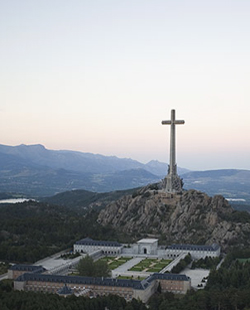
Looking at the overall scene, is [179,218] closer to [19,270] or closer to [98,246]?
[98,246]

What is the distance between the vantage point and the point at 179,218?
98.4 metres

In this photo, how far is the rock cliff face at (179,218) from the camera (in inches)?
3652

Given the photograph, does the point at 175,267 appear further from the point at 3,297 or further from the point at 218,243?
the point at 3,297

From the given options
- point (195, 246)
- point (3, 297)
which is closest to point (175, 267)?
point (195, 246)

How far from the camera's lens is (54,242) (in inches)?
3691

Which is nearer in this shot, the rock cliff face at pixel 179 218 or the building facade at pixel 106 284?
the building facade at pixel 106 284

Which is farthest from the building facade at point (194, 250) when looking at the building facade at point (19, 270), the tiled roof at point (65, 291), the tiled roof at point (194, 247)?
the tiled roof at point (65, 291)

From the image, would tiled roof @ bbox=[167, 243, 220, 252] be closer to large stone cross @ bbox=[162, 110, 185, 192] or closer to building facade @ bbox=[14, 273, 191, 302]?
building facade @ bbox=[14, 273, 191, 302]

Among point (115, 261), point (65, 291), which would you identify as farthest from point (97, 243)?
point (65, 291)

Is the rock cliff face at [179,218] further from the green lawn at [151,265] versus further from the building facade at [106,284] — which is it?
the building facade at [106,284]

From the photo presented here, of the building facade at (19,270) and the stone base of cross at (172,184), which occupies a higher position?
the stone base of cross at (172,184)

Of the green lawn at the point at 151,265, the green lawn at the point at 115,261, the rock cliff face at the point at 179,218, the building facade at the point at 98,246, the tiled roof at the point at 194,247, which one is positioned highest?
the rock cliff face at the point at 179,218

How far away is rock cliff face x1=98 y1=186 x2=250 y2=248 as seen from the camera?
92.8 meters

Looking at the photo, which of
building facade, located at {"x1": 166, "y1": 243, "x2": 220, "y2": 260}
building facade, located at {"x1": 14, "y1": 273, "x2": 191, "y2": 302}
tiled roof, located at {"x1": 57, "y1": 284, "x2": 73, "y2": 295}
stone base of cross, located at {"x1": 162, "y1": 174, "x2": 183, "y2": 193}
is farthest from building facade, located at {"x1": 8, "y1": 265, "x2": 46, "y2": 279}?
stone base of cross, located at {"x1": 162, "y1": 174, "x2": 183, "y2": 193}
